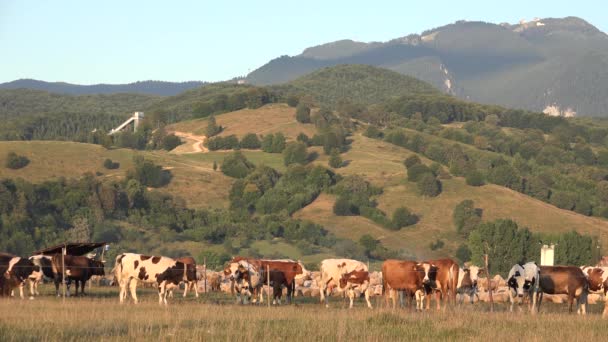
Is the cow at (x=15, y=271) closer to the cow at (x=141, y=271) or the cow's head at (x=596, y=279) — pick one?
the cow at (x=141, y=271)

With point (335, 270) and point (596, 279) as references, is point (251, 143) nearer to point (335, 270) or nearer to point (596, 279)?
point (335, 270)

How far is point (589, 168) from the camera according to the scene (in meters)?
193

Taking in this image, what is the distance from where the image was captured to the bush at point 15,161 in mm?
135425

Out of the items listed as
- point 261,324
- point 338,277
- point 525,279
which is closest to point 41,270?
point 338,277

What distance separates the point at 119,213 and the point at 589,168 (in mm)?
101914

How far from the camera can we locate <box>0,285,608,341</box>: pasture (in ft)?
78.3

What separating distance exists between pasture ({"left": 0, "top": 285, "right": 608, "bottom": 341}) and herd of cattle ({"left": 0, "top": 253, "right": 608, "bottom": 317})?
4904mm

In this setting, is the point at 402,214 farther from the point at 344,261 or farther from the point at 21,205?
the point at 344,261

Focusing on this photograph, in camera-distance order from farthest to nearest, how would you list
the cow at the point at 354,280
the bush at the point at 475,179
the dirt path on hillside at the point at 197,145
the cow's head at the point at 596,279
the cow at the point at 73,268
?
1. the dirt path on hillside at the point at 197,145
2. the bush at the point at 475,179
3. the cow at the point at 354,280
4. the cow at the point at 73,268
5. the cow's head at the point at 596,279

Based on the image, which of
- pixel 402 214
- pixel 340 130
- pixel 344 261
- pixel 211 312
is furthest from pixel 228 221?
pixel 211 312

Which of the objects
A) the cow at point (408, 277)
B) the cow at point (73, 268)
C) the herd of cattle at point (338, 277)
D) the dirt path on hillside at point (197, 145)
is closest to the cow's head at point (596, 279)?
the herd of cattle at point (338, 277)

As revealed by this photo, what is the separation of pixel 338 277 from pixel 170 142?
14933 centimetres

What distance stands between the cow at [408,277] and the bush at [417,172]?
4291 inches

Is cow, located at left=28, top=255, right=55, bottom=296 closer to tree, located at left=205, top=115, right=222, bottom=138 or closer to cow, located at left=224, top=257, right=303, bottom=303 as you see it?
cow, located at left=224, top=257, right=303, bottom=303
